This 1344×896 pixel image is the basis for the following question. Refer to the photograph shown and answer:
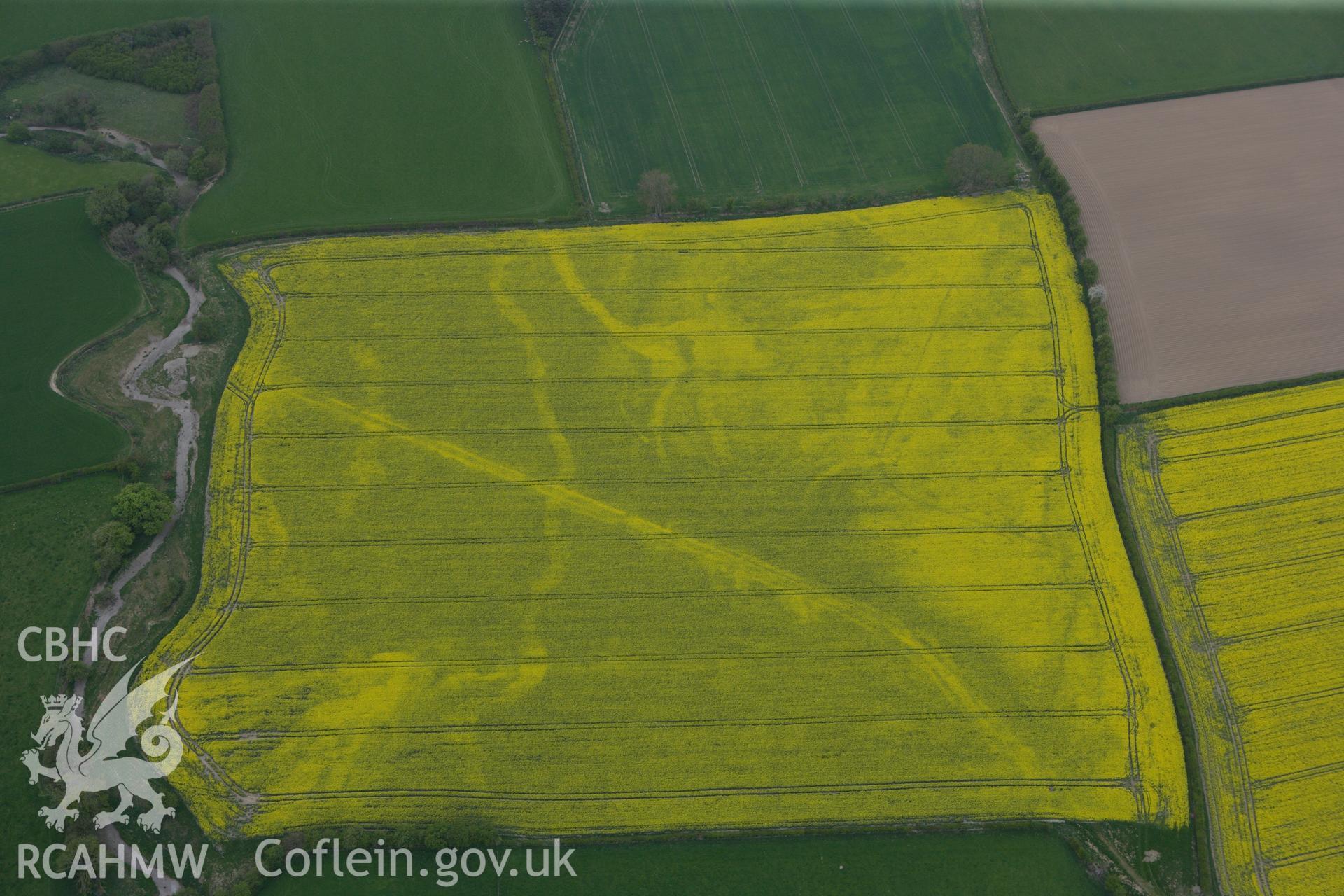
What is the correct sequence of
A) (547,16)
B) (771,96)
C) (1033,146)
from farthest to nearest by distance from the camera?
(547,16)
(771,96)
(1033,146)

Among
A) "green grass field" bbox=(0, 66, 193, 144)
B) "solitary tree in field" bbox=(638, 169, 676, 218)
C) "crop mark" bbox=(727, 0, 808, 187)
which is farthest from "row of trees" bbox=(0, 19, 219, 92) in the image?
"crop mark" bbox=(727, 0, 808, 187)

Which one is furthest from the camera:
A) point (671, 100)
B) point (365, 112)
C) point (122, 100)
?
point (671, 100)

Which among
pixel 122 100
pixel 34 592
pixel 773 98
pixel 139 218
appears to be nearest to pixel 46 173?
pixel 122 100

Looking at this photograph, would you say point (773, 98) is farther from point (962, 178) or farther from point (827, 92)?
point (962, 178)

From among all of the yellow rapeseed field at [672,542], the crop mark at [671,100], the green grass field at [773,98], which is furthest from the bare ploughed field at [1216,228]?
the crop mark at [671,100]

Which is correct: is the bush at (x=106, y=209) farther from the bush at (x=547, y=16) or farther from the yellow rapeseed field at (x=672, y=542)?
the bush at (x=547, y=16)

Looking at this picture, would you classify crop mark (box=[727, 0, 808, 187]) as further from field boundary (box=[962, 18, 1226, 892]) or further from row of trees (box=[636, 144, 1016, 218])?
field boundary (box=[962, 18, 1226, 892])
